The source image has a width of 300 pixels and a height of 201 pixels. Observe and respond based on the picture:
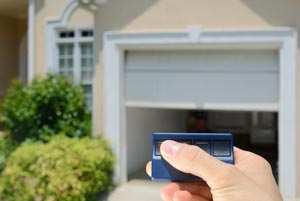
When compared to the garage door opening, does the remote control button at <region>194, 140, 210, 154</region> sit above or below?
above

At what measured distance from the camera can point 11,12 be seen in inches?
408

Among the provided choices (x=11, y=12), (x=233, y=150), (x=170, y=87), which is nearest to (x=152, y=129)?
(x=170, y=87)

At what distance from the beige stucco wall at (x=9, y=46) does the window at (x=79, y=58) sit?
2.82 meters

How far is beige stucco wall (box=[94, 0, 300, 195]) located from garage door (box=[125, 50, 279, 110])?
20.3 inches

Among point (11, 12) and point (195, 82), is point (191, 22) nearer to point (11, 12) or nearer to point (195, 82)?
point (195, 82)

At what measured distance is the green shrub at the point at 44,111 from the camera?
739 cm

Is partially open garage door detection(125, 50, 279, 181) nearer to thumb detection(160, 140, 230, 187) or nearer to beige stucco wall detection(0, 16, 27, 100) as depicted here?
beige stucco wall detection(0, 16, 27, 100)

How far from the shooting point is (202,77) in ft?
24.0

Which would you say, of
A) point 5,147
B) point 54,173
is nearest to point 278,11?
point 54,173

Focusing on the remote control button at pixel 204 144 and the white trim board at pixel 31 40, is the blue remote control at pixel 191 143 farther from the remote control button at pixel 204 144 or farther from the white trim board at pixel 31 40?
the white trim board at pixel 31 40

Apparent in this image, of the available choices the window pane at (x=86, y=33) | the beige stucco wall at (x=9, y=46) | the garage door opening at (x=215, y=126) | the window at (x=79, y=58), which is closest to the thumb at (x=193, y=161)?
the window at (x=79, y=58)

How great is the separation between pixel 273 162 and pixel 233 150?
9.18 meters

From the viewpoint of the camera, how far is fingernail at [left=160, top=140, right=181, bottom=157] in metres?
1.54

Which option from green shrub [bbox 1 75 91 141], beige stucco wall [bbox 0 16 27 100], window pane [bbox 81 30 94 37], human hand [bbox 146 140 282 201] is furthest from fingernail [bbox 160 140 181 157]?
beige stucco wall [bbox 0 16 27 100]
